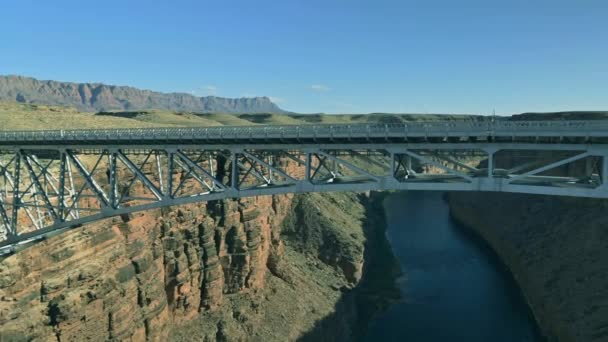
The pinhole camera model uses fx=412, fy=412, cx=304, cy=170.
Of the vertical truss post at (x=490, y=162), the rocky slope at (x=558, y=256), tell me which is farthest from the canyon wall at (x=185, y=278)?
the vertical truss post at (x=490, y=162)

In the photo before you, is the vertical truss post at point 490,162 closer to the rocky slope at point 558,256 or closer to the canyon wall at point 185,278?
the rocky slope at point 558,256

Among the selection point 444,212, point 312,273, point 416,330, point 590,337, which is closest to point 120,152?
point 312,273

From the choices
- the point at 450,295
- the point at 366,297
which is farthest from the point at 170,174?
the point at 450,295

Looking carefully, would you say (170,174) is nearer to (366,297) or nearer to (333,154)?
(333,154)

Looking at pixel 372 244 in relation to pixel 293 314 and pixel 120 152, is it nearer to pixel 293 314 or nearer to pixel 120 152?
pixel 293 314

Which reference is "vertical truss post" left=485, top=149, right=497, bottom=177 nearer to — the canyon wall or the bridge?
the bridge

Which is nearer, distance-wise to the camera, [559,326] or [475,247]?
[559,326]

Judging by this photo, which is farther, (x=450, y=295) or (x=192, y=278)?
(x=450, y=295)
